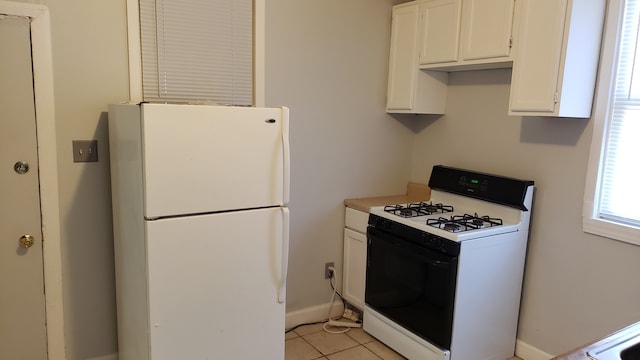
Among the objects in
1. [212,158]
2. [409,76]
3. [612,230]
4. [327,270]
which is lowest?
[327,270]

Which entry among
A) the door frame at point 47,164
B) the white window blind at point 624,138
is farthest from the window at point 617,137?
the door frame at point 47,164


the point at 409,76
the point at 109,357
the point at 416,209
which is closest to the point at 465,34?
the point at 409,76

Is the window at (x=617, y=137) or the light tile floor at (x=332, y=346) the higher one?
the window at (x=617, y=137)

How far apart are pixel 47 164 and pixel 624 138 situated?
9.82 ft

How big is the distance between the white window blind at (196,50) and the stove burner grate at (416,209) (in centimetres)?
122

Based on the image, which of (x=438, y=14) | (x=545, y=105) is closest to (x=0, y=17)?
(x=438, y=14)

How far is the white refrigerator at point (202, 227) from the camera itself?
5.84 feet

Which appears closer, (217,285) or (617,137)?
(217,285)

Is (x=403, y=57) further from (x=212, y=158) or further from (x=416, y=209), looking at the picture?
(x=212, y=158)

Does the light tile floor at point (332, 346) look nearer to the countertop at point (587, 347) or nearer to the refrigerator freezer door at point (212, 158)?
the refrigerator freezer door at point (212, 158)

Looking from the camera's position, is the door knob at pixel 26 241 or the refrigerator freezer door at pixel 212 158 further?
the door knob at pixel 26 241

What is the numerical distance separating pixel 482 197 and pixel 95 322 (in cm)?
240

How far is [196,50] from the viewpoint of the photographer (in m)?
2.41

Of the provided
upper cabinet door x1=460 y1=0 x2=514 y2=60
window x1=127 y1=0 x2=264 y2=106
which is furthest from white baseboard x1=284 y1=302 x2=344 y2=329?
upper cabinet door x1=460 y1=0 x2=514 y2=60
